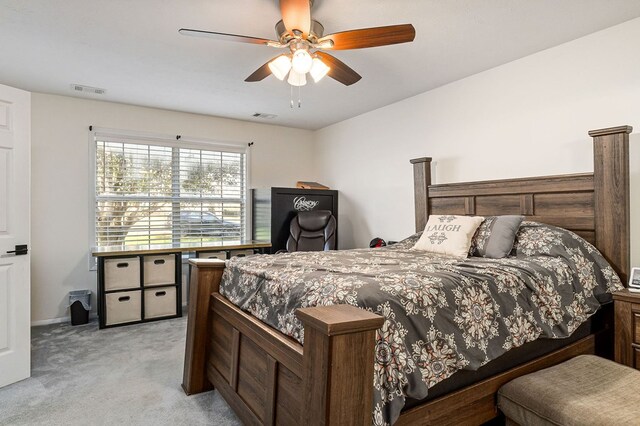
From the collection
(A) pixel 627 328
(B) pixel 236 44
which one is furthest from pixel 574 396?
(B) pixel 236 44

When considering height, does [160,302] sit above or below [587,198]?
below

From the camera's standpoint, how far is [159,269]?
3.99 m

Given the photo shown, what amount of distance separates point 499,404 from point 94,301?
4.22 meters

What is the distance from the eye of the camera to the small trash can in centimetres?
Result: 385

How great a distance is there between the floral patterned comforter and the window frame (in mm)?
2770

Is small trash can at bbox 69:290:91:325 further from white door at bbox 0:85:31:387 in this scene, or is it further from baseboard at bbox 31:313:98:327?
white door at bbox 0:85:31:387

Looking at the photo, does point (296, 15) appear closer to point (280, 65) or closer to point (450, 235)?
point (280, 65)

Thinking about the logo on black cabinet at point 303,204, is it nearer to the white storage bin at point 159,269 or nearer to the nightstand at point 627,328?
the white storage bin at point 159,269

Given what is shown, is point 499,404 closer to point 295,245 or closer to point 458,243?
point 458,243

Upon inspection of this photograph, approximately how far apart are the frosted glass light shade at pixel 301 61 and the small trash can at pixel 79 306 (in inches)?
134

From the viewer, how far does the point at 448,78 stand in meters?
3.49

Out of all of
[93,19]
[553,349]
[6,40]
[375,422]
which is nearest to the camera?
[375,422]

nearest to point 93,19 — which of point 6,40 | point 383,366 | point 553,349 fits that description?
point 6,40

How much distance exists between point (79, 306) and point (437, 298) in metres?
3.90
